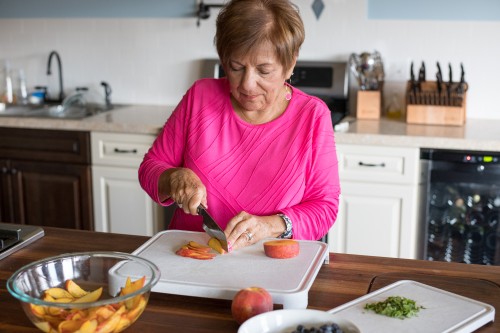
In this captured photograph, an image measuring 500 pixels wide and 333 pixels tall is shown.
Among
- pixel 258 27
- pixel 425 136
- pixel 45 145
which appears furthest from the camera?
pixel 45 145

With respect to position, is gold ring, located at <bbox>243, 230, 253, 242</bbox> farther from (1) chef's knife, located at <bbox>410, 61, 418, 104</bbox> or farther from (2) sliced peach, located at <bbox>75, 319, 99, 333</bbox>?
(1) chef's knife, located at <bbox>410, 61, 418, 104</bbox>

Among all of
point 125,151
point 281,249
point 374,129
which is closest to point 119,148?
point 125,151

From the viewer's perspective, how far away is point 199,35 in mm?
3812

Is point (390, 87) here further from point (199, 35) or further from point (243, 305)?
point (243, 305)

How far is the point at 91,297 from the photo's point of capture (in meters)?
1.36

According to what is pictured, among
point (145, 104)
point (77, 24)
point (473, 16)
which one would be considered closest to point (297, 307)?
point (473, 16)

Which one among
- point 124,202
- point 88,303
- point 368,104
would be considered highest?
point 368,104

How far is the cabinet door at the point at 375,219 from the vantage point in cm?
306

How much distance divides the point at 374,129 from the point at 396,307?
6.15 feet

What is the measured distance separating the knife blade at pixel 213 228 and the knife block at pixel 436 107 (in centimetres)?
185

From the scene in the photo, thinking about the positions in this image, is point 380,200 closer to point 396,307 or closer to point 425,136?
point 425,136

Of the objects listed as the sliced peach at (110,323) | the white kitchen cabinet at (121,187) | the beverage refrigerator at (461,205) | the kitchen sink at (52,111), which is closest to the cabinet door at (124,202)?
the white kitchen cabinet at (121,187)

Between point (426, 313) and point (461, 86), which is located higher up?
point (461, 86)

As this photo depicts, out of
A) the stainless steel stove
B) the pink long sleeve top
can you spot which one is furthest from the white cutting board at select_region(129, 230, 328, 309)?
the stainless steel stove
